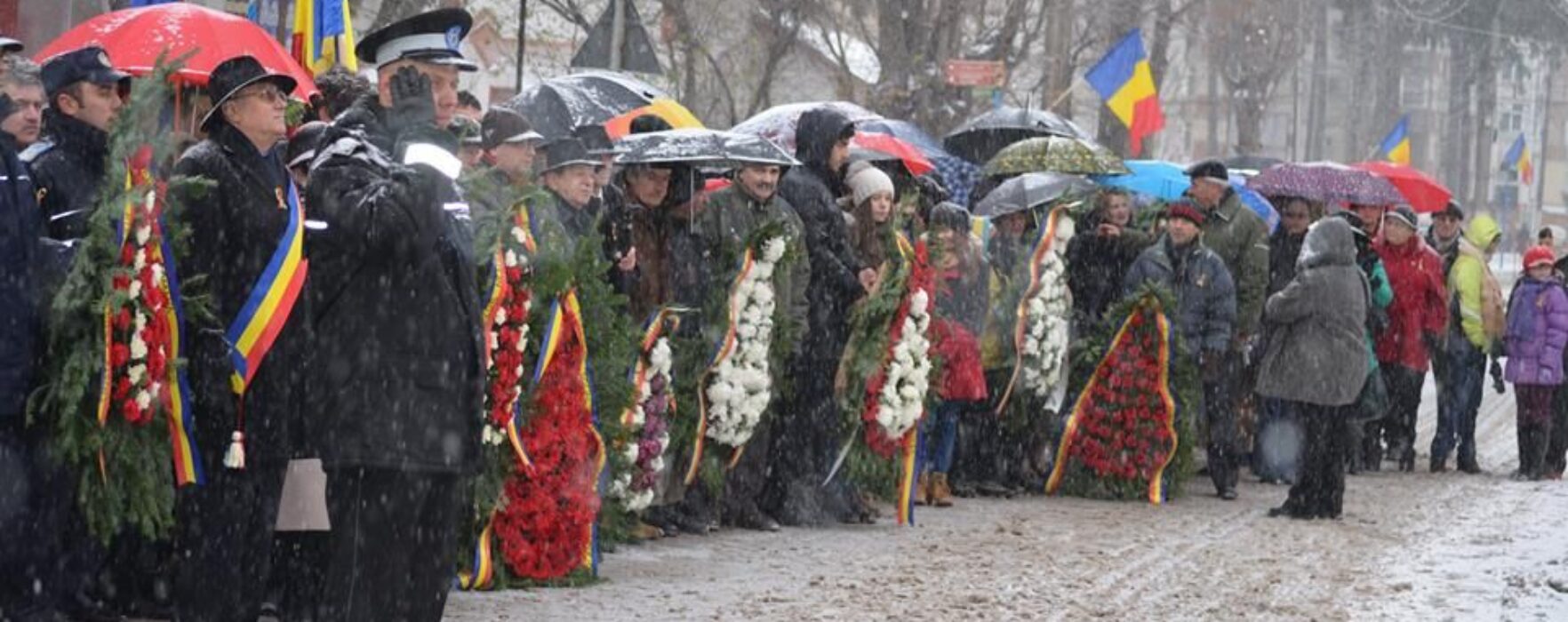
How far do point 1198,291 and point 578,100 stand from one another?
13.6ft

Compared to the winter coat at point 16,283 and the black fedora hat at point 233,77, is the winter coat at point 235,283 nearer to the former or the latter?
the black fedora hat at point 233,77

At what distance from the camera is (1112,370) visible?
15141 mm

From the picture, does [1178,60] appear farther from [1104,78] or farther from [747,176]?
[747,176]

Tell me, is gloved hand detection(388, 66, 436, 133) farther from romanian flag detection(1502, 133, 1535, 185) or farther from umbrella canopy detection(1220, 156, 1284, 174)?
romanian flag detection(1502, 133, 1535, 185)

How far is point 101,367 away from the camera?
783 cm

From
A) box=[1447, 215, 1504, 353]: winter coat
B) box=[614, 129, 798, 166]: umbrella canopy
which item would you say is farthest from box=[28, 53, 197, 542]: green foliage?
box=[1447, 215, 1504, 353]: winter coat

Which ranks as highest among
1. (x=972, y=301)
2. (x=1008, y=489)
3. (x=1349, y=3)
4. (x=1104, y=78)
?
(x=1349, y=3)

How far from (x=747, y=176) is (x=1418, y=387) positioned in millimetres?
8033

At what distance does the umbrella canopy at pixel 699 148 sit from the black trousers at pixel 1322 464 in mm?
3886

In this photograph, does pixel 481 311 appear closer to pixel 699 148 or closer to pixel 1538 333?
pixel 699 148

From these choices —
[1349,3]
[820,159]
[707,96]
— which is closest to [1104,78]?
[820,159]

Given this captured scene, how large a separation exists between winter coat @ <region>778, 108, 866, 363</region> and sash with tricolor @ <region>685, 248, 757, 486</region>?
2.31ft

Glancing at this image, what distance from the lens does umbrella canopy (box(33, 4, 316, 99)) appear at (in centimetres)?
1022

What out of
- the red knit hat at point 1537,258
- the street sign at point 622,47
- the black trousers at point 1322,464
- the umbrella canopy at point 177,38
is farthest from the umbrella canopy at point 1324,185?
the umbrella canopy at point 177,38
